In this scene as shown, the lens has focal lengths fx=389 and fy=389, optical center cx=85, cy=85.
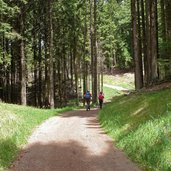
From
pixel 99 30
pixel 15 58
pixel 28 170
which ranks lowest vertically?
pixel 28 170

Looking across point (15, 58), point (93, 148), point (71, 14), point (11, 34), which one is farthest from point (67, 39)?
point (93, 148)

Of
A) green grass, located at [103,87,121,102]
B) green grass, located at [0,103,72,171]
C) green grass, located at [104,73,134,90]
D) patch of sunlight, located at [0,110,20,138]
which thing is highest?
green grass, located at [104,73,134,90]

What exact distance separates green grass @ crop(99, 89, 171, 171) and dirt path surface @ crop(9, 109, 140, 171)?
407 millimetres

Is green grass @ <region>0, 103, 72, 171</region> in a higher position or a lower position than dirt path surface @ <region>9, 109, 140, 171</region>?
higher

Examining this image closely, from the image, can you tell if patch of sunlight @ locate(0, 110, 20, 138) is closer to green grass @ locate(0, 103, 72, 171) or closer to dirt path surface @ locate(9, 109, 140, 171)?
green grass @ locate(0, 103, 72, 171)

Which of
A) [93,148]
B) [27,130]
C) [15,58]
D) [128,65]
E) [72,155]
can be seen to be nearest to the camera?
[72,155]

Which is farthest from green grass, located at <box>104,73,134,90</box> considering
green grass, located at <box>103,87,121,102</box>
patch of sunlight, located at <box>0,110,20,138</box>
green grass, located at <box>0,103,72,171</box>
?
patch of sunlight, located at <box>0,110,20,138</box>

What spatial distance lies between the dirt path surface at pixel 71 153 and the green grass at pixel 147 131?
407 mm

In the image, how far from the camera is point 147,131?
1367 centimetres

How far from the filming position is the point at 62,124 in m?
22.2

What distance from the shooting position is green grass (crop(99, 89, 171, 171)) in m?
11.5

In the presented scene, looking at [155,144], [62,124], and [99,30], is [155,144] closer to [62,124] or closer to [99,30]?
[62,124]

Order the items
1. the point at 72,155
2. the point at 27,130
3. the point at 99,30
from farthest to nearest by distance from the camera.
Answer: the point at 99,30
the point at 27,130
the point at 72,155

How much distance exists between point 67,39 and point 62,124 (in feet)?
88.5
